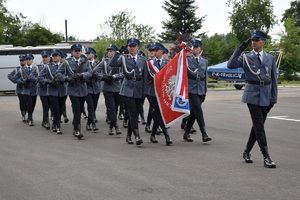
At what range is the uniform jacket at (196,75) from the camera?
12.1 metres

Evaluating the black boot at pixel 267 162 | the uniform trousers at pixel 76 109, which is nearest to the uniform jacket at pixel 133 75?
the uniform trousers at pixel 76 109

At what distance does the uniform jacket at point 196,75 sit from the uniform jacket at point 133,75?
942 mm

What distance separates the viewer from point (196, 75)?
1224 centimetres

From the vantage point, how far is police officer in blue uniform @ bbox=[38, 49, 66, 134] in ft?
48.4

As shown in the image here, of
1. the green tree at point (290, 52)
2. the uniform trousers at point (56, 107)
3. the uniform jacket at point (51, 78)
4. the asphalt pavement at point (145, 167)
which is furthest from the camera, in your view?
→ the green tree at point (290, 52)

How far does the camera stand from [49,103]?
1656cm

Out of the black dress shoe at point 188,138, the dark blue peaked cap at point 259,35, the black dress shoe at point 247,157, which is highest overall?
the dark blue peaked cap at point 259,35

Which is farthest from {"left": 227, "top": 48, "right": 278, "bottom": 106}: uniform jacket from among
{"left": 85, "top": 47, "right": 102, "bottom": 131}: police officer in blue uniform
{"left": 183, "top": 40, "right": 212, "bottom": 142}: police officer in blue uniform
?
{"left": 85, "top": 47, "right": 102, "bottom": 131}: police officer in blue uniform

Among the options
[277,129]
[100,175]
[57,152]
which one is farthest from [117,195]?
[277,129]

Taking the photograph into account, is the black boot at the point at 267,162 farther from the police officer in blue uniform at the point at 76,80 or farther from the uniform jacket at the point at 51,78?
the uniform jacket at the point at 51,78

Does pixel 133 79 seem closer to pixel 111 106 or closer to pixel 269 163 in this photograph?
pixel 111 106

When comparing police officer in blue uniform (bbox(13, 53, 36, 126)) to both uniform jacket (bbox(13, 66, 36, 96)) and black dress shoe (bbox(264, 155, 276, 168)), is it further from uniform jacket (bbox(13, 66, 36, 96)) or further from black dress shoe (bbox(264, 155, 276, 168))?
black dress shoe (bbox(264, 155, 276, 168))

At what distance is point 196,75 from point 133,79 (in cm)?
132

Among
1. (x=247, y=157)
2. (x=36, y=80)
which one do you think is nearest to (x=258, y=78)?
(x=247, y=157)
